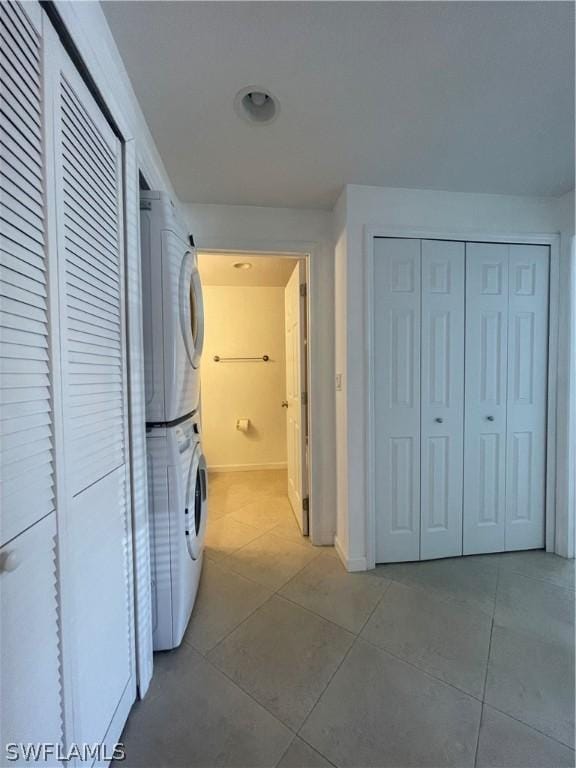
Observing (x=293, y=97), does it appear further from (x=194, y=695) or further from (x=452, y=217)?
(x=194, y=695)

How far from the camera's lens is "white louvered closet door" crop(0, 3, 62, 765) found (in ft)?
1.81

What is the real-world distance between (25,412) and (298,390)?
180 cm

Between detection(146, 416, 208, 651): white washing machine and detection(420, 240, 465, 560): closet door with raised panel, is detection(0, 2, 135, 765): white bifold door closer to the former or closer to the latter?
detection(146, 416, 208, 651): white washing machine

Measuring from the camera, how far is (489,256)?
1.88 m

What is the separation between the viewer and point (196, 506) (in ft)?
5.17

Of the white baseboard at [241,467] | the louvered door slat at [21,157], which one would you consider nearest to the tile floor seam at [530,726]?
the louvered door slat at [21,157]

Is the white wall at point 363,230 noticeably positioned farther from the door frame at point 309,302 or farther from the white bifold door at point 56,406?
the white bifold door at point 56,406

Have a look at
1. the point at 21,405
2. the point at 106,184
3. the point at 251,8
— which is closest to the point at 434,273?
the point at 251,8

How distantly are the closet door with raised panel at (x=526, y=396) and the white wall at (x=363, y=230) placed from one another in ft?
0.39

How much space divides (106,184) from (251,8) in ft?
2.17

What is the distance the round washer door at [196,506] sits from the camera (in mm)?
1368

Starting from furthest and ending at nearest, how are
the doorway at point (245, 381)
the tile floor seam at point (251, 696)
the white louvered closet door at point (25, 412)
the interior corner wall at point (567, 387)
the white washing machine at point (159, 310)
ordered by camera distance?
the doorway at point (245, 381) → the interior corner wall at point (567, 387) → the white washing machine at point (159, 310) → the tile floor seam at point (251, 696) → the white louvered closet door at point (25, 412)

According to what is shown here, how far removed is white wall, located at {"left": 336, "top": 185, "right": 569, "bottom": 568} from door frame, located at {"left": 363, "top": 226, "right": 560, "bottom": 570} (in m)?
0.03

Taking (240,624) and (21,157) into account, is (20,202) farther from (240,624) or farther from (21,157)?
(240,624)
